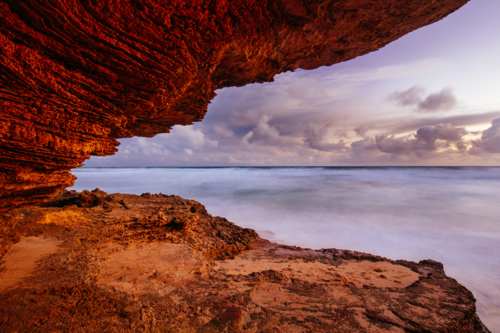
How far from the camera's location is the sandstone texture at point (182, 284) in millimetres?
2447

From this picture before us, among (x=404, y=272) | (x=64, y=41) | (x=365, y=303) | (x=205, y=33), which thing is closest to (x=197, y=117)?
(x=205, y=33)

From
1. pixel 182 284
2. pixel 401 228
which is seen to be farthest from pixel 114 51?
pixel 401 228

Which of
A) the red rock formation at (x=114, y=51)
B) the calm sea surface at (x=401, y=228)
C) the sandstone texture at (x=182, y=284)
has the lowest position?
the calm sea surface at (x=401, y=228)

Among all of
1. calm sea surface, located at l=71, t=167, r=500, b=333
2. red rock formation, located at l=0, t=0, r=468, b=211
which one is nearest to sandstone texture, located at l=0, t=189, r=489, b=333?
red rock formation, located at l=0, t=0, r=468, b=211

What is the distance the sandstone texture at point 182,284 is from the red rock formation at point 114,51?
141cm

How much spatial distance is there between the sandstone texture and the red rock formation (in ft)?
4.64

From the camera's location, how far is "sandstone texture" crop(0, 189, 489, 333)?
2447 millimetres

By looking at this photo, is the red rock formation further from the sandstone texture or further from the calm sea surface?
the calm sea surface

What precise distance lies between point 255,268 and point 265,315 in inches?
69.8

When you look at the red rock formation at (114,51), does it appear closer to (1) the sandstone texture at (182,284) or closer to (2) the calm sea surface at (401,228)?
(1) the sandstone texture at (182,284)

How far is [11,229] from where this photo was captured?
412 centimetres

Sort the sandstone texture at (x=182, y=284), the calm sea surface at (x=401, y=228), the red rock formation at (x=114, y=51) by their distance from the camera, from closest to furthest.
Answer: the sandstone texture at (x=182, y=284)
the red rock formation at (x=114, y=51)
the calm sea surface at (x=401, y=228)

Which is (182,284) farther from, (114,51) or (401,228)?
(401,228)

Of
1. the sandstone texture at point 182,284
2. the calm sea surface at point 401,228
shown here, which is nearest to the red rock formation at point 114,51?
the sandstone texture at point 182,284
